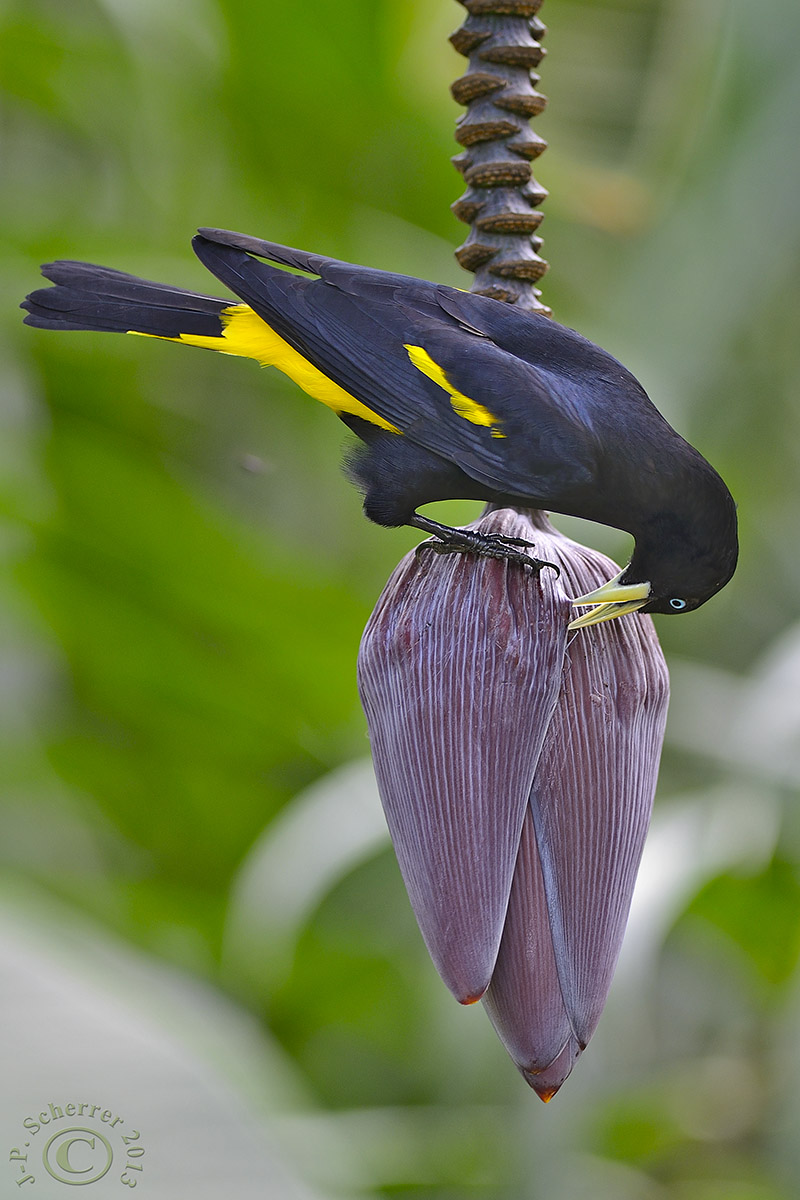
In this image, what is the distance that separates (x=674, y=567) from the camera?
385mm

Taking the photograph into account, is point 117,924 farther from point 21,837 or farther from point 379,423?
point 379,423

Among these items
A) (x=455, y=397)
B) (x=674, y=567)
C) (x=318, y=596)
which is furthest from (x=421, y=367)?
(x=318, y=596)

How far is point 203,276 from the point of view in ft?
2.80

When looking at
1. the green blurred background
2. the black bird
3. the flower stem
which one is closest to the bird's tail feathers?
the black bird

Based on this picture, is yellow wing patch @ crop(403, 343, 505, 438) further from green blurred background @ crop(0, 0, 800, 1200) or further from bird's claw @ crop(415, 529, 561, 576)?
green blurred background @ crop(0, 0, 800, 1200)

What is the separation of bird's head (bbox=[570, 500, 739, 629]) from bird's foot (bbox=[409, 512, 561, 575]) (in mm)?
21

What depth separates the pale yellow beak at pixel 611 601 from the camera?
14.5 inches

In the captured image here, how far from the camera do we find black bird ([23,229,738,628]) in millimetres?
392

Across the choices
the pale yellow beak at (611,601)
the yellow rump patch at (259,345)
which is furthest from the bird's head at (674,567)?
the yellow rump patch at (259,345)

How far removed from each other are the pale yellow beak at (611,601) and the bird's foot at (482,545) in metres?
0.02

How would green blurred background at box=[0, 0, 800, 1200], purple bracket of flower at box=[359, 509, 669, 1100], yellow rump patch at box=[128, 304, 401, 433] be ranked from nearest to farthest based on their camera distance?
purple bracket of flower at box=[359, 509, 669, 1100] → yellow rump patch at box=[128, 304, 401, 433] → green blurred background at box=[0, 0, 800, 1200]

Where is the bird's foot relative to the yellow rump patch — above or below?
below

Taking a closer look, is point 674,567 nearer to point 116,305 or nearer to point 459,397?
point 459,397

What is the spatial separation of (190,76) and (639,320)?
0.40 metres
